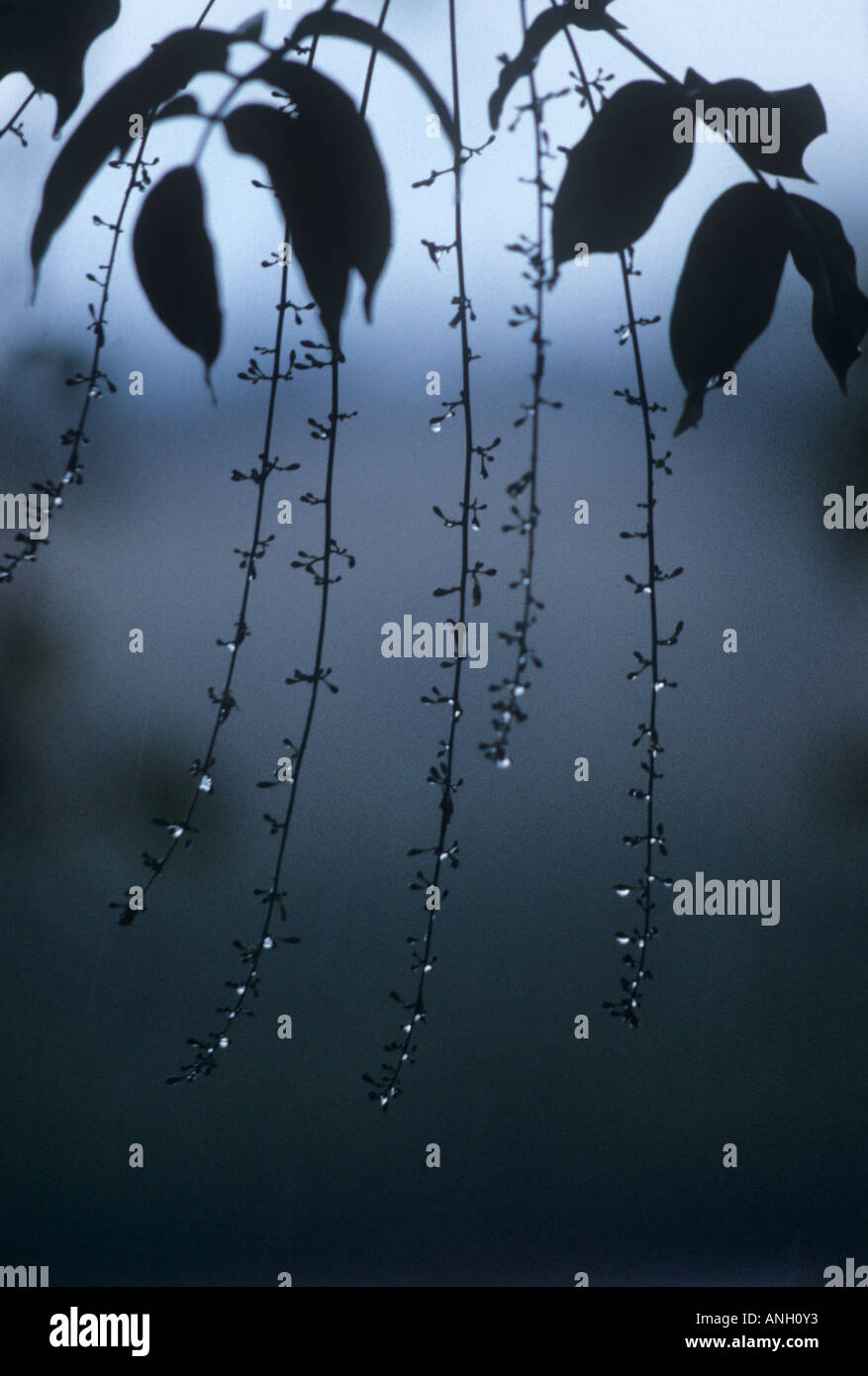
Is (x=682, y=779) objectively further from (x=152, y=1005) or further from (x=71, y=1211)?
(x=71, y=1211)

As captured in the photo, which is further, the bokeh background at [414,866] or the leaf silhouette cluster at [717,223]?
the bokeh background at [414,866]

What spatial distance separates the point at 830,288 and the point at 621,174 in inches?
3.7

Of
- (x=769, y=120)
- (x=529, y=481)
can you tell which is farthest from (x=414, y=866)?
(x=769, y=120)

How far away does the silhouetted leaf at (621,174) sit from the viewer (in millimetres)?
346

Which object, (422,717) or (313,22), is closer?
(313,22)

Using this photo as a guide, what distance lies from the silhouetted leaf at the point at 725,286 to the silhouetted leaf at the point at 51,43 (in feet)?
0.90

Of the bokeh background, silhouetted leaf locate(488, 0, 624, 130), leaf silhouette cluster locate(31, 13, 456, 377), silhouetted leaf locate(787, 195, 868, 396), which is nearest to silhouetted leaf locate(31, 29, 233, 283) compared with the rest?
leaf silhouette cluster locate(31, 13, 456, 377)

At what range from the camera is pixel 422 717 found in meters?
0.77

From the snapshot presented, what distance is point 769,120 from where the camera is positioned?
372mm

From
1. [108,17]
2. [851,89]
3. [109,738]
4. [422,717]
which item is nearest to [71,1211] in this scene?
[109,738]

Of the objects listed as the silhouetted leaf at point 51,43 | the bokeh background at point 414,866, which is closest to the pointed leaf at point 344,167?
the silhouetted leaf at point 51,43

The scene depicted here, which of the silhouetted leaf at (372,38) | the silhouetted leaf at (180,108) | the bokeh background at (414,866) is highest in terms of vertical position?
the silhouetted leaf at (372,38)

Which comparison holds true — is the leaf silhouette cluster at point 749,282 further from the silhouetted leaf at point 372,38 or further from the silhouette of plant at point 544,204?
the silhouetted leaf at point 372,38

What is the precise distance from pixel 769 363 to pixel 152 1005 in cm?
70
